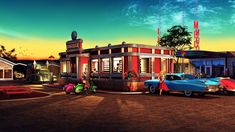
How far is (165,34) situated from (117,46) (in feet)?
106

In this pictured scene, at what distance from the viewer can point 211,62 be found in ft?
157

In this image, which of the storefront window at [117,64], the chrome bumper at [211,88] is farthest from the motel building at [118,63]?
the chrome bumper at [211,88]

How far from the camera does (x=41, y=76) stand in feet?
138

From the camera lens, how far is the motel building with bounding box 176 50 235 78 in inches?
1679

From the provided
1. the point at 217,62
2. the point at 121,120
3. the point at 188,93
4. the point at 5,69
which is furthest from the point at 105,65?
the point at 5,69

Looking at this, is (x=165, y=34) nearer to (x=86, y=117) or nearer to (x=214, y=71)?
(x=214, y=71)

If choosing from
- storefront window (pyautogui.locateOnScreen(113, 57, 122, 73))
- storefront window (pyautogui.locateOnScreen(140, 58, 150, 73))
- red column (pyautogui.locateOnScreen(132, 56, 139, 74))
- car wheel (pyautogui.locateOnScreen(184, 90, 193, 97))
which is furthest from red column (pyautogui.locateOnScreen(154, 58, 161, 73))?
car wheel (pyautogui.locateOnScreen(184, 90, 193, 97))

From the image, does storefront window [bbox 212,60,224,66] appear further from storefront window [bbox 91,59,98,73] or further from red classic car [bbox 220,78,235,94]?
red classic car [bbox 220,78,235,94]

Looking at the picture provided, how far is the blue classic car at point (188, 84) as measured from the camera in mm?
17641

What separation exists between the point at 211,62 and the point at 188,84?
3197cm

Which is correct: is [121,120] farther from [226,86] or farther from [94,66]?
[94,66]

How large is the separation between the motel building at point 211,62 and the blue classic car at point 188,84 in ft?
69.5

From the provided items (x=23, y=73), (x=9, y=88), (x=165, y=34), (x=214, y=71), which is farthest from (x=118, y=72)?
(x=23, y=73)

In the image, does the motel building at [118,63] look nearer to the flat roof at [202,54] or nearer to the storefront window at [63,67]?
the storefront window at [63,67]
